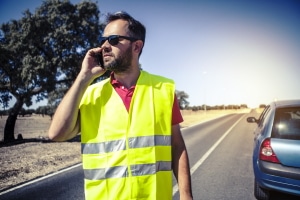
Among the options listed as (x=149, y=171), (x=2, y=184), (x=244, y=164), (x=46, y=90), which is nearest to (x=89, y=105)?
(x=149, y=171)

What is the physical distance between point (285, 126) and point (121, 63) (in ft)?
12.2

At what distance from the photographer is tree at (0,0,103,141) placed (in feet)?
59.1

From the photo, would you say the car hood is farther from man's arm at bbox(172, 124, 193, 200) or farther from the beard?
the beard

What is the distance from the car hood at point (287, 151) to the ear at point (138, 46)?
3.32 meters

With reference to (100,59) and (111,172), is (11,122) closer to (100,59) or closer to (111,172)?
(100,59)

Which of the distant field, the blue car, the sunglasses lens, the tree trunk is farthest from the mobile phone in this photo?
the distant field

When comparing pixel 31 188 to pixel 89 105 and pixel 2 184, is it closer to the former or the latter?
pixel 2 184

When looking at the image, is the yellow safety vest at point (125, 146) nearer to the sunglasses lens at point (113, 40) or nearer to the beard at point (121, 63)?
the beard at point (121, 63)

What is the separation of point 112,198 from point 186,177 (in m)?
0.61

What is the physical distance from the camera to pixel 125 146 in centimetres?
186

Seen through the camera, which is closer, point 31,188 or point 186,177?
point 186,177

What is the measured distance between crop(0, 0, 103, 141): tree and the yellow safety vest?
1697 centimetres

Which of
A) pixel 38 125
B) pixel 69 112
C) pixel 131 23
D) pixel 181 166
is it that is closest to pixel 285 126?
pixel 181 166

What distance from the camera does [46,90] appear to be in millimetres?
19750
